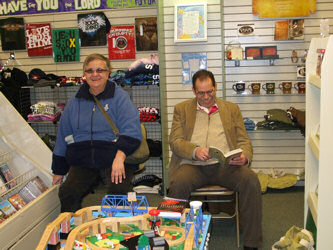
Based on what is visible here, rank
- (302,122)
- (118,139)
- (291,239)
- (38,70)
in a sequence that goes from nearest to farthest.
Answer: (291,239) → (118,139) → (302,122) → (38,70)

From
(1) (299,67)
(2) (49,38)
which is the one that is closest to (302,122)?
(1) (299,67)

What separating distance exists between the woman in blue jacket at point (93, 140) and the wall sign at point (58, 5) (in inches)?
75.3

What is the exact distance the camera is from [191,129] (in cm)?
322

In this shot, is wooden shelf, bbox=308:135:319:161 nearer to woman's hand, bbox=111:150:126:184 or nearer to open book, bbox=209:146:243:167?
open book, bbox=209:146:243:167

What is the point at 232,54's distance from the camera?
4316 millimetres

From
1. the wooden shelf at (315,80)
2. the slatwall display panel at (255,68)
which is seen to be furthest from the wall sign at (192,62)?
the wooden shelf at (315,80)

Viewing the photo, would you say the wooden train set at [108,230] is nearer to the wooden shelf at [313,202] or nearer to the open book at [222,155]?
the wooden shelf at [313,202]

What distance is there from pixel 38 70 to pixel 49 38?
498 mm

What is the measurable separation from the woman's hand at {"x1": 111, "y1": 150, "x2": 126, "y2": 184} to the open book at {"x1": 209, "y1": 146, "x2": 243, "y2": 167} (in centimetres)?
70

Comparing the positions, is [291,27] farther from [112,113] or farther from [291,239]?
[291,239]

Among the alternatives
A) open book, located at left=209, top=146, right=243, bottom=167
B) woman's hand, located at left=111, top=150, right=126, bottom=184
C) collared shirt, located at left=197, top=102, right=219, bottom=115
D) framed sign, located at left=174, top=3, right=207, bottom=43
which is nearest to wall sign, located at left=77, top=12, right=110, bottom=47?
framed sign, located at left=174, top=3, right=207, bottom=43

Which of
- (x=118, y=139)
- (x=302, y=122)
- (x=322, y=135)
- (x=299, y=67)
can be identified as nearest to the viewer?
(x=322, y=135)

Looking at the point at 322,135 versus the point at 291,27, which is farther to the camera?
the point at 291,27

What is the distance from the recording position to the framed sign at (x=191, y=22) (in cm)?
434
